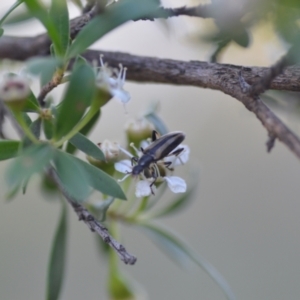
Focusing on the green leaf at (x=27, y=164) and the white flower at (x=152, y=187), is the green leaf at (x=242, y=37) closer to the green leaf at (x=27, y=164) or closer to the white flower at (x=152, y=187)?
the white flower at (x=152, y=187)

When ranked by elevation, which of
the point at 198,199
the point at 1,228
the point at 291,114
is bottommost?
the point at 198,199

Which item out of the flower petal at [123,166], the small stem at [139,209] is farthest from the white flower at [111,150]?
the small stem at [139,209]

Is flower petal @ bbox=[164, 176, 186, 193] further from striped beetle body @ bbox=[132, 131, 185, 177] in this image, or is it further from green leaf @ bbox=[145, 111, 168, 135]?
green leaf @ bbox=[145, 111, 168, 135]

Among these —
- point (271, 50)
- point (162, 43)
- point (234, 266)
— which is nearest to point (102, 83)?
point (271, 50)

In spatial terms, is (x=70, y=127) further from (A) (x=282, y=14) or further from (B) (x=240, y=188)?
(B) (x=240, y=188)

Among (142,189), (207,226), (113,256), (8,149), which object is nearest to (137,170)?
(142,189)

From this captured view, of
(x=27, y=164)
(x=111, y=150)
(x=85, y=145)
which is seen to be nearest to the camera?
(x=27, y=164)

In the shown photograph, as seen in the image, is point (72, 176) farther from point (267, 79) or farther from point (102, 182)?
point (267, 79)

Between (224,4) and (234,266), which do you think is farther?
(234,266)
